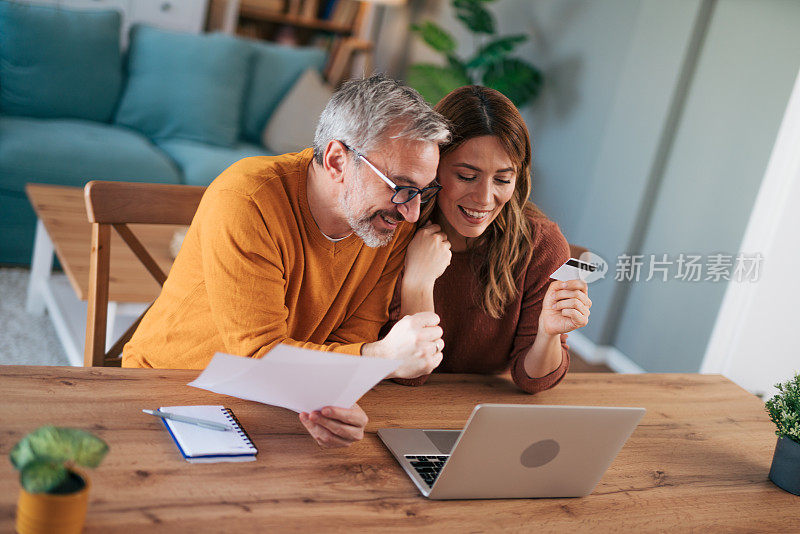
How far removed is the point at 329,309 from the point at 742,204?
2181 millimetres

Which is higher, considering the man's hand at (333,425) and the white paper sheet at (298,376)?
the white paper sheet at (298,376)

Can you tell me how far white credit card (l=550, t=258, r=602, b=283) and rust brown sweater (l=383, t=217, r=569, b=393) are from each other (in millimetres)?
241

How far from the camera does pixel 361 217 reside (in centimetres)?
136

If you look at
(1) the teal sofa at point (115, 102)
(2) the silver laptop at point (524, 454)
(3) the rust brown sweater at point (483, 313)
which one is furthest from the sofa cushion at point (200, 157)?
(2) the silver laptop at point (524, 454)

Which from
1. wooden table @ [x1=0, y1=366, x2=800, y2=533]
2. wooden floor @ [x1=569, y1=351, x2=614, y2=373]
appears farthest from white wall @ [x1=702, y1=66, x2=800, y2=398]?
wooden table @ [x1=0, y1=366, x2=800, y2=533]

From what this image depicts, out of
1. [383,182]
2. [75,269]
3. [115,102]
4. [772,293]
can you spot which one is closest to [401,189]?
[383,182]

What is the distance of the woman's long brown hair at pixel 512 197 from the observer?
4.91 ft

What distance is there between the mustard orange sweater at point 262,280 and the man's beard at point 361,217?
8 centimetres

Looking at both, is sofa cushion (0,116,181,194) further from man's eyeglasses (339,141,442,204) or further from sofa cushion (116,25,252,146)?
man's eyeglasses (339,141,442,204)

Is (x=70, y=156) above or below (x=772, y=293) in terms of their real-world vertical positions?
below

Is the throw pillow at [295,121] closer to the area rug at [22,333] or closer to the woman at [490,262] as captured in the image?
the area rug at [22,333]

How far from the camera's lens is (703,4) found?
3.21 metres

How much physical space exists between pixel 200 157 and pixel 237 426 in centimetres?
281

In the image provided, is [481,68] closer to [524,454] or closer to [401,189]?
[401,189]
